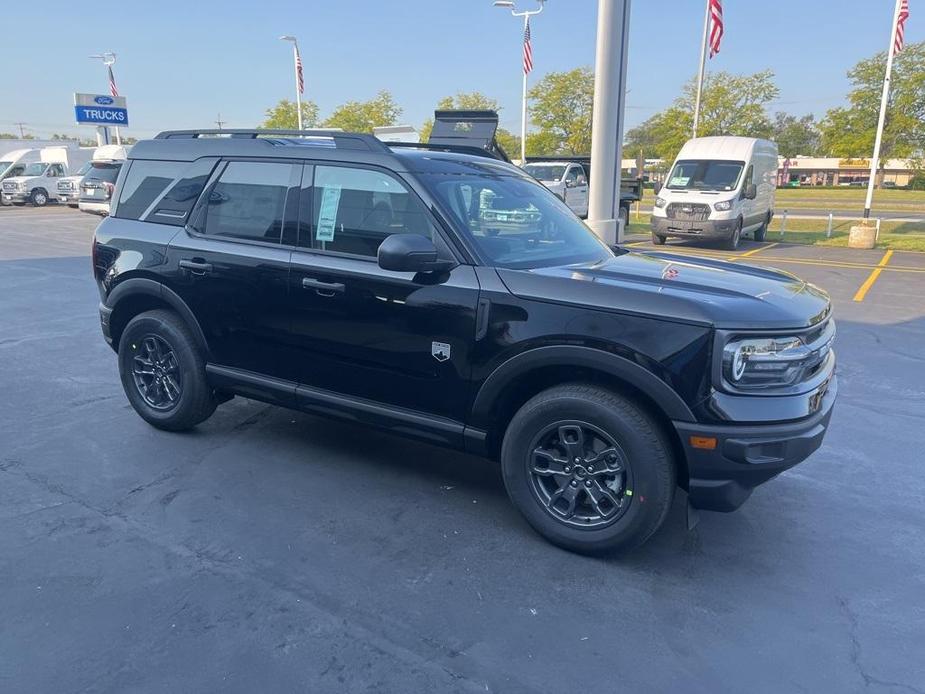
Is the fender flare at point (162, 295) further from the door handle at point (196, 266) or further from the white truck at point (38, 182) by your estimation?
the white truck at point (38, 182)

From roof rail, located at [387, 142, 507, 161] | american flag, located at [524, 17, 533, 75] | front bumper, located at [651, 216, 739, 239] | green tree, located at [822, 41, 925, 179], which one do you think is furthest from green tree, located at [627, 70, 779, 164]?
roof rail, located at [387, 142, 507, 161]

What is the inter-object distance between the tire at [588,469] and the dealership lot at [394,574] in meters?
0.17

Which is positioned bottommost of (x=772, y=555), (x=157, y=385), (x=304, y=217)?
(x=772, y=555)

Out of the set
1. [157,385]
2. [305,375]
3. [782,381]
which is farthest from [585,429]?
[157,385]

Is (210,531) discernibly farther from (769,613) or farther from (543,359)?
(769,613)

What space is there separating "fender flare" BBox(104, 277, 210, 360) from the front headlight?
321cm

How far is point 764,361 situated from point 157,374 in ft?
12.7

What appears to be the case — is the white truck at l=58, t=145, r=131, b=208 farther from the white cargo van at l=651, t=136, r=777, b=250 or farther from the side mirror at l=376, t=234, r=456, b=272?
the side mirror at l=376, t=234, r=456, b=272

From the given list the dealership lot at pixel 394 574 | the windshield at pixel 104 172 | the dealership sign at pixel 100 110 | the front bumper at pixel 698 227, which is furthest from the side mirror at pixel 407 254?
the dealership sign at pixel 100 110

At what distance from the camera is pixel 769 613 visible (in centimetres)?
296

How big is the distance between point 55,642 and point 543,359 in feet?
7.67

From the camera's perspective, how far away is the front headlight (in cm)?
294

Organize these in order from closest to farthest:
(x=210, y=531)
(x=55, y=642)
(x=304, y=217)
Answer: (x=55, y=642) < (x=210, y=531) < (x=304, y=217)

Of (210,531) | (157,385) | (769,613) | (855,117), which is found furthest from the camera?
(855,117)
